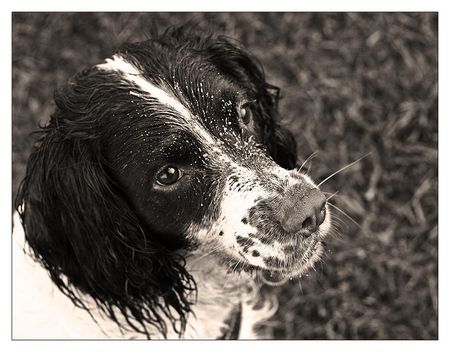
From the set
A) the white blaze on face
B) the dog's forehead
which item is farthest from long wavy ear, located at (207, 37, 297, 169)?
the white blaze on face

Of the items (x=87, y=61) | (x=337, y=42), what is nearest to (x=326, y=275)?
(x=337, y=42)

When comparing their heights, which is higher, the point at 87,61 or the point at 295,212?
the point at 87,61

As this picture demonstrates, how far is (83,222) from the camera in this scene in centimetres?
298

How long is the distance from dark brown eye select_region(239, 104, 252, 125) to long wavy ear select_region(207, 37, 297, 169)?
0.20 meters

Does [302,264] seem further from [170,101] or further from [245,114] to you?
[170,101]

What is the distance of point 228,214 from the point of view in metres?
2.94

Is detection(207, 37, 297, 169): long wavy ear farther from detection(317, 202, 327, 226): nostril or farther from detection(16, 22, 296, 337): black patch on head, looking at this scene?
detection(317, 202, 327, 226): nostril

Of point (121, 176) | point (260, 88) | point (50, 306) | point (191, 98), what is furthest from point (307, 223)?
point (50, 306)

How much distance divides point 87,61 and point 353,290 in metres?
2.86

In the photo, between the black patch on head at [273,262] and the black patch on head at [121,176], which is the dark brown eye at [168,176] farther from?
the black patch on head at [273,262]

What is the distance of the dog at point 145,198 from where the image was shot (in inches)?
113

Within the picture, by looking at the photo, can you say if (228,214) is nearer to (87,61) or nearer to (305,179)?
(305,179)

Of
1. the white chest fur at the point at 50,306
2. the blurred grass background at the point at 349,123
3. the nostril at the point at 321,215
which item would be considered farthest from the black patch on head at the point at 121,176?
the blurred grass background at the point at 349,123

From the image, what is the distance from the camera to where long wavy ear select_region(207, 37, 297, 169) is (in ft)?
11.0
